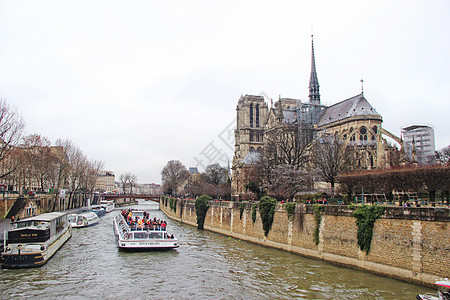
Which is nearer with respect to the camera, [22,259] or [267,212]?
[22,259]

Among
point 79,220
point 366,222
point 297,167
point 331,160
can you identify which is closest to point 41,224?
point 366,222

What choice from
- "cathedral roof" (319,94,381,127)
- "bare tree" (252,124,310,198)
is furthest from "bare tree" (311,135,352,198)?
"cathedral roof" (319,94,381,127)

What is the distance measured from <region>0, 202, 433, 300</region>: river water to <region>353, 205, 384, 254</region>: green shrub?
1.59 m

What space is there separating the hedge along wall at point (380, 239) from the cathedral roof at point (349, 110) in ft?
129

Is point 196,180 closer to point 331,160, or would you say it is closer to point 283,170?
point 283,170

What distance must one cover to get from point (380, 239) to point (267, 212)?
1157 centimetres

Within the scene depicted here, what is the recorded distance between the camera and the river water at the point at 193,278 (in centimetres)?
1647

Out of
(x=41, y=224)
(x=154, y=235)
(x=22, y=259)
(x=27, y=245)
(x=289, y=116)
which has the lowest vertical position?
(x=22, y=259)

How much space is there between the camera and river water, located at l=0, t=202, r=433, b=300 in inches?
648

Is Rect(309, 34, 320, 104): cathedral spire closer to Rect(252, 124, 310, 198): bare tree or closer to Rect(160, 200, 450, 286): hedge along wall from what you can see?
Rect(252, 124, 310, 198): bare tree

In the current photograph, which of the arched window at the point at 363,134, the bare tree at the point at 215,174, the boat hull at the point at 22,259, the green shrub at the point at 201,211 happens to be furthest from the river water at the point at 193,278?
the bare tree at the point at 215,174

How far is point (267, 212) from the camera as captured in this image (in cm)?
2972

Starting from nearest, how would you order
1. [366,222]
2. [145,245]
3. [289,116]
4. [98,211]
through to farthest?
[366,222], [145,245], [98,211], [289,116]

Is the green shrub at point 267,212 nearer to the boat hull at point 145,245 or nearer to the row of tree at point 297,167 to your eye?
the boat hull at point 145,245
